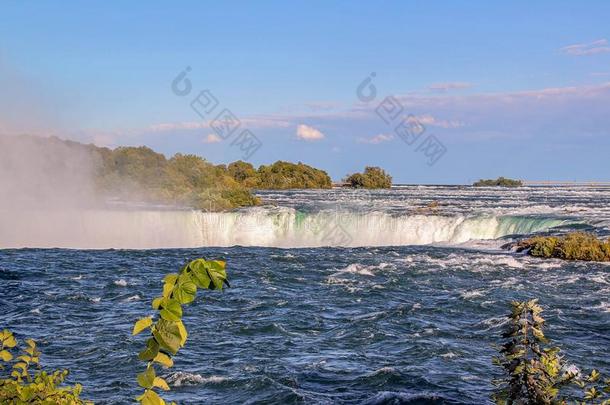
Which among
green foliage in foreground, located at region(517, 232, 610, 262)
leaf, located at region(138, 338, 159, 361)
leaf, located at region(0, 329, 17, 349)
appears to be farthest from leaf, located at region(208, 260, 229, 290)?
green foliage in foreground, located at region(517, 232, 610, 262)

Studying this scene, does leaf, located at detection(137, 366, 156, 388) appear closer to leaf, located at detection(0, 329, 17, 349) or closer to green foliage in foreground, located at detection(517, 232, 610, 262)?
leaf, located at detection(0, 329, 17, 349)

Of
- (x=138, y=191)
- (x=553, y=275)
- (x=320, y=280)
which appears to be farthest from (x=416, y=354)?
(x=138, y=191)

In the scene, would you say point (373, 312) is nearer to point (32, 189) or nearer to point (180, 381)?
point (180, 381)

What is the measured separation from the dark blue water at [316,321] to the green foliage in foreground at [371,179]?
62.2 meters

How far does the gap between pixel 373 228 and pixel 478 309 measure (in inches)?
773

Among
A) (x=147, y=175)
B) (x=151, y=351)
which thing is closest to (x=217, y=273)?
(x=151, y=351)

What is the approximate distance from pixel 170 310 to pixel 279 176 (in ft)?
267

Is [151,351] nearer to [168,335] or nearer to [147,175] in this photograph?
[168,335]

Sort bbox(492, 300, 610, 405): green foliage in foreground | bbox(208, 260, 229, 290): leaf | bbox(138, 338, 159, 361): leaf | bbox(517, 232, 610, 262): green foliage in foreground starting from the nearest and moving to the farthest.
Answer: bbox(208, 260, 229, 290): leaf
bbox(138, 338, 159, 361): leaf
bbox(492, 300, 610, 405): green foliage in foreground
bbox(517, 232, 610, 262): green foliage in foreground

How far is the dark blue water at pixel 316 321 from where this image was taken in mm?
10969

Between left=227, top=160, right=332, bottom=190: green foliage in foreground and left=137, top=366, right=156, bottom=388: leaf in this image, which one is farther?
left=227, top=160, right=332, bottom=190: green foliage in foreground

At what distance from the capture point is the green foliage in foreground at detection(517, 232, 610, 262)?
969 inches

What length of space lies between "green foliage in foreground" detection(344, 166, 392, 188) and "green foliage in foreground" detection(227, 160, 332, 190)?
4749 mm

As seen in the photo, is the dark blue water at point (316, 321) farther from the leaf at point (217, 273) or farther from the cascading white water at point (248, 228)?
the cascading white water at point (248, 228)
